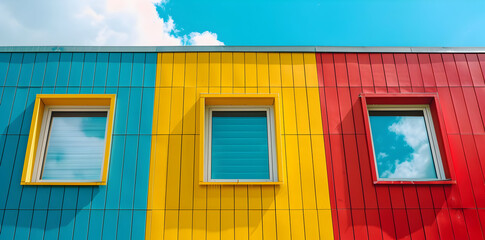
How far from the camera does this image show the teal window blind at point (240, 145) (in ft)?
16.8

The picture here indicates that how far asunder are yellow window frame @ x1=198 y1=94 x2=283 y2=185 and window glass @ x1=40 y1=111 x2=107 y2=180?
5.07 ft

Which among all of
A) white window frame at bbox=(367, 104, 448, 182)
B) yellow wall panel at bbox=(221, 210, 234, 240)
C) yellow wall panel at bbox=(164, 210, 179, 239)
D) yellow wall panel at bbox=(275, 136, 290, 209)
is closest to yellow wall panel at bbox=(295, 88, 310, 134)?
yellow wall panel at bbox=(275, 136, 290, 209)

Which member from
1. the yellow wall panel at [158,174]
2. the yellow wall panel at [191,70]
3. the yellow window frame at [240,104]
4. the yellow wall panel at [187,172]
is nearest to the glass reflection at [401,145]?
the yellow window frame at [240,104]

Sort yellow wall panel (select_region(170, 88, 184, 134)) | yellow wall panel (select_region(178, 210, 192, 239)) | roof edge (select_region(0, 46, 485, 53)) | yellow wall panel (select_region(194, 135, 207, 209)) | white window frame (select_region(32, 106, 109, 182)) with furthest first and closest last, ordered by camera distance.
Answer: roof edge (select_region(0, 46, 485, 53))
yellow wall panel (select_region(170, 88, 184, 134))
white window frame (select_region(32, 106, 109, 182))
yellow wall panel (select_region(194, 135, 207, 209))
yellow wall panel (select_region(178, 210, 192, 239))

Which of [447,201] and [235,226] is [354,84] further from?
[235,226]

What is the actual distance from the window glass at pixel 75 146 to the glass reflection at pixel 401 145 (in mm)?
4230

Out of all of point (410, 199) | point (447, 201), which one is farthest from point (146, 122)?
point (447, 201)

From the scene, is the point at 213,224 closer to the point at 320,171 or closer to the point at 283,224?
the point at 283,224

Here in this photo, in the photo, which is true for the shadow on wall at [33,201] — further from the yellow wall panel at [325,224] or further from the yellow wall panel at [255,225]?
the yellow wall panel at [325,224]

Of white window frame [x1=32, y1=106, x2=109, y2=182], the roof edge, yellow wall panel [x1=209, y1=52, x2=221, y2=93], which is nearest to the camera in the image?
white window frame [x1=32, y1=106, x2=109, y2=182]

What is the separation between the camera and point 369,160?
16.4 feet

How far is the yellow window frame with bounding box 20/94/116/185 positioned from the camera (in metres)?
4.79

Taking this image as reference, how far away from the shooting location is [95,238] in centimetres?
458

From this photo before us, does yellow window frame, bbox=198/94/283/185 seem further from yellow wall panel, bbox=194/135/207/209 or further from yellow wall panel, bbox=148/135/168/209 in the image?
yellow wall panel, bbox=148/135/168/209
